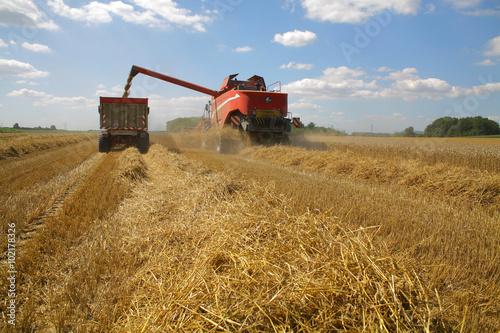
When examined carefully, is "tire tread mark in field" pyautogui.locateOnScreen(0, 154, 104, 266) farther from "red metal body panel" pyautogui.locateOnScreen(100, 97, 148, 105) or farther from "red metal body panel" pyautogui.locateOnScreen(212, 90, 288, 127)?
"red metal body panel" pyautogui.locateOnScreen(100, 97, 148, 105)

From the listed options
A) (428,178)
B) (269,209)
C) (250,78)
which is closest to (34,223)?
(269,209)

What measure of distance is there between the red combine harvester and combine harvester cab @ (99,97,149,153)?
183 cm

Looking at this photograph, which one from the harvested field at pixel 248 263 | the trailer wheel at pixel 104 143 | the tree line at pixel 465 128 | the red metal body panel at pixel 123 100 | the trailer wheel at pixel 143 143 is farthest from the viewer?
the tree line at pixel 465 128

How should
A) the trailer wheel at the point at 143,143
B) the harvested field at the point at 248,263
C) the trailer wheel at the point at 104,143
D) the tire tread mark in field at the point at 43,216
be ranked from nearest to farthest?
1. the harvested field at the point at 248,263
2. the tire tread mark in field at the point at 43,216
3. the trailer wheel at the point at 104,143
4. the trailer wheel at the point at 143,143

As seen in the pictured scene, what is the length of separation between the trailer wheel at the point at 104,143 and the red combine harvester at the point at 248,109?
9.31 feet

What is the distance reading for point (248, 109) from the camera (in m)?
12.3

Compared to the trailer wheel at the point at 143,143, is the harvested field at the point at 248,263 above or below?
below

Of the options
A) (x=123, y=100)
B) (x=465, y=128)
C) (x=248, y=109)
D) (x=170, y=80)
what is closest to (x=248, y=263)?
(x=248, y=109)

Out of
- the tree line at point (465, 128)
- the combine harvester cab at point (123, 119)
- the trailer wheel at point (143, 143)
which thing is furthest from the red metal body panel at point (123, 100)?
the tree line at point (465, 128)

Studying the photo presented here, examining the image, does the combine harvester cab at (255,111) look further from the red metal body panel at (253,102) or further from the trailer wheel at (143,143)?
the trailer wheel at (143,143)

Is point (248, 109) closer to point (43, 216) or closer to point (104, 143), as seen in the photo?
point (104, 143)

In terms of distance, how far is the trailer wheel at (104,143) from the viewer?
13.9 metres

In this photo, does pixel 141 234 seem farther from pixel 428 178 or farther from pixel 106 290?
pixel 428 178

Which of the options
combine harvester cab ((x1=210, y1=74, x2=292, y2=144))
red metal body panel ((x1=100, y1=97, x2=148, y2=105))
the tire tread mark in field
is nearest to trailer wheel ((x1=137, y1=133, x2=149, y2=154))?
red metal body panel ((x1=100, y1=97, x2=148, y2=105))
